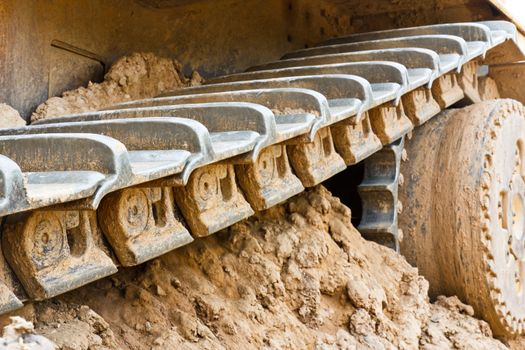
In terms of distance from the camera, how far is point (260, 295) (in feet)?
8.61

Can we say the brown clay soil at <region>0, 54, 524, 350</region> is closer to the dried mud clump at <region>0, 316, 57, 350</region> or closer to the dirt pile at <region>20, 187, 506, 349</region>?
the dirt pile at <region>20, 187, 506, 349</region>

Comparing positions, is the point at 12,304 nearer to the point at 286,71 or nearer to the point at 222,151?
the point at 222,151

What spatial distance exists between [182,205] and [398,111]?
1.47 m

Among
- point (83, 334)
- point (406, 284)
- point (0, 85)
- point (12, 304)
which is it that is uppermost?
point (0, 85)

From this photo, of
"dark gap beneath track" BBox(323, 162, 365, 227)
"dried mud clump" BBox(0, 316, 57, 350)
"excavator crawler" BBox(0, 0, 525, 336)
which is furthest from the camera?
"dark gap beneath track" BBox(323, 162, 365, 227)

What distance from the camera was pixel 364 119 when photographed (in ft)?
9.88

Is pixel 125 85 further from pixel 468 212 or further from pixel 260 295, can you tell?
pixel 468 212

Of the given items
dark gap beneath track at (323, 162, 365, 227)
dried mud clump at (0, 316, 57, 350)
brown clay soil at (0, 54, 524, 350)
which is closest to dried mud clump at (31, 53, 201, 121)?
brown clay soil at (0, 54, 524, 350)

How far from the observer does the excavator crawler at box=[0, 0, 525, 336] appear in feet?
5.39

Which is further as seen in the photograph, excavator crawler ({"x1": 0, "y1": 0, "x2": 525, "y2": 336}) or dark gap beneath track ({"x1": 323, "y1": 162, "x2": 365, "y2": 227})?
dark gap beneath track ({"x1": 323, "y1": 162, "x2": 365, "y2": 227})

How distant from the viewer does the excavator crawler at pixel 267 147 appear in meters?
1.64

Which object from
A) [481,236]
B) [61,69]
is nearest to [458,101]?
[481,236]

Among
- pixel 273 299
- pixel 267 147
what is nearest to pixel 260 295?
pixel 273 299

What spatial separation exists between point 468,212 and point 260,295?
1217 mm
